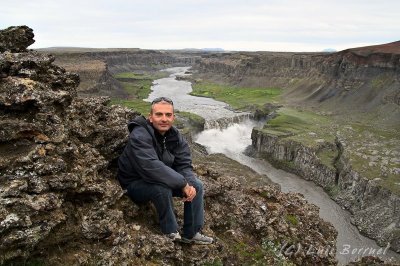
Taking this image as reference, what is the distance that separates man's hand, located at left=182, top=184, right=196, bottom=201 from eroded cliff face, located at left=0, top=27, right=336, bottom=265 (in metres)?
1.60

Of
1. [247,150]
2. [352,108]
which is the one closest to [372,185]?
[247,150]

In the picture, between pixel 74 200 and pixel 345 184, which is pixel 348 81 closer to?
pixel 345 184

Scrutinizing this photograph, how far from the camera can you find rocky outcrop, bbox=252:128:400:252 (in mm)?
43031

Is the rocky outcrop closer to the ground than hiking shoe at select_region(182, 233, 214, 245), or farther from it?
closer to the ground

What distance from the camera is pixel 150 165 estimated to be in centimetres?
1130

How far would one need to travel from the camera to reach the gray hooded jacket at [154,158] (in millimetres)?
11305

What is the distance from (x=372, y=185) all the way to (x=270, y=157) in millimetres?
23072

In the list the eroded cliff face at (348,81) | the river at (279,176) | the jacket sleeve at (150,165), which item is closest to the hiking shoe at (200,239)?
the jacket sleeve at (150,165)

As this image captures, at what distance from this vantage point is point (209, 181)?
18.0m

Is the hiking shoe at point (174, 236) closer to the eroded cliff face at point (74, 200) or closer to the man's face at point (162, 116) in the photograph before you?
the eroded cliff face at point (74, 200)

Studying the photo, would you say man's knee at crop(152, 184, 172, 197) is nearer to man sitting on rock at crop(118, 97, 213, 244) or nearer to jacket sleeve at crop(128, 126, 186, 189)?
man sitting on rock at crop(118, 97, 213, 244)

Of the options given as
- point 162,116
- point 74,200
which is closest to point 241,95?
point 162,116

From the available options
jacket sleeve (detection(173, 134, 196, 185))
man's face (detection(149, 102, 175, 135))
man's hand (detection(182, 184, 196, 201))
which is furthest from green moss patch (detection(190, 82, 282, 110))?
man's hand (detection(182, 184, 196, 201))

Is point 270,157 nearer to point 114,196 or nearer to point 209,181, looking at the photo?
point 209,181
